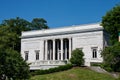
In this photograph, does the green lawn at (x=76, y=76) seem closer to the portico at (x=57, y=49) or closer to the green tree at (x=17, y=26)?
the portico at (x=57, y=49)

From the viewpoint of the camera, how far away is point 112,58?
56625mm

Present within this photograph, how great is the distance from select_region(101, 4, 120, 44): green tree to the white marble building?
3.73 metres

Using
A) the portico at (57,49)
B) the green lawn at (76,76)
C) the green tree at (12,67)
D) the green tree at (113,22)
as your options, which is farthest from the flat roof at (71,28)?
the green tree at (12,67)

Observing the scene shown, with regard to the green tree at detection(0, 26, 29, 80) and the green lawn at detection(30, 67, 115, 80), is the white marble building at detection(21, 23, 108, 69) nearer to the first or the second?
the green lawn at detection(30, 67, 115, 80)

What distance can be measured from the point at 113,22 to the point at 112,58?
853 centimetres

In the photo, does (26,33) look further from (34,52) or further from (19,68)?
(19,68)

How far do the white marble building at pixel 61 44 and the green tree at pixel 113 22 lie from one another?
373 cm

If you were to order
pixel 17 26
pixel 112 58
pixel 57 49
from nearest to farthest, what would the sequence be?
1. pixel 112 58
2. pixel 57 49
3. pixel 17 26

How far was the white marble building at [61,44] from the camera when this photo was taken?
221 feet

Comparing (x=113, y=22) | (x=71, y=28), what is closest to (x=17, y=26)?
(x=71, y=28)

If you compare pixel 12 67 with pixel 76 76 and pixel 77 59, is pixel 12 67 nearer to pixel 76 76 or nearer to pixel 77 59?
pixel 76 76

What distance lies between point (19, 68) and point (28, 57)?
40.2 metres

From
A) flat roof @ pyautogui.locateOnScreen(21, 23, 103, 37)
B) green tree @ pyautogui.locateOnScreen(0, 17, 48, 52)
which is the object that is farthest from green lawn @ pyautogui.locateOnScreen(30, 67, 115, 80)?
green tree @ pyautogui.locateOnScreen(0, 17, 48, 52)

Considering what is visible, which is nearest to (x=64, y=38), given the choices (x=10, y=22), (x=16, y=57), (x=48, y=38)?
(x=48, y=38)
